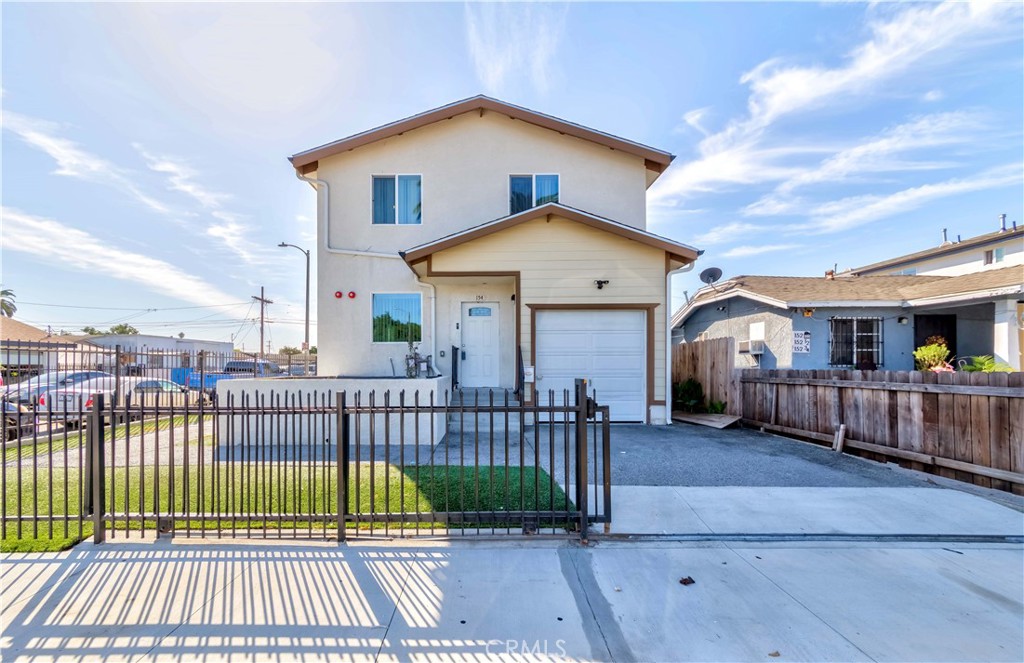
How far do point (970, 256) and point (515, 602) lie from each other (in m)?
32.4

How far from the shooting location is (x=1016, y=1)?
23.8ft

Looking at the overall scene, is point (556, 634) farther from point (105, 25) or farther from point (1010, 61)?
point (1010, 61)

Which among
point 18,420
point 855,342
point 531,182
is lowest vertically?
point 18,420

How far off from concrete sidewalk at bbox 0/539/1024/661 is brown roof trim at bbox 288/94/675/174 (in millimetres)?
9933

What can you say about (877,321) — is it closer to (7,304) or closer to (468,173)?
(468,173)

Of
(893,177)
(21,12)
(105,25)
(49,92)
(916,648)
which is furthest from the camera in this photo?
(893,177)

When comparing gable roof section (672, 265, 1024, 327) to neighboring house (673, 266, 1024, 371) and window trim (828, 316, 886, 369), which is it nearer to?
neighboring house (673, 266, 1024, 371)

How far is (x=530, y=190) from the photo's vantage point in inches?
444

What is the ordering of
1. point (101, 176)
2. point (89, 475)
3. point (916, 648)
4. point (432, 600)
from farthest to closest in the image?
point (101, 176) → point (89, 475) → point (432, 600) → point (916, 648)

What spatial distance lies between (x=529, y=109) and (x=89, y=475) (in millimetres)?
11249

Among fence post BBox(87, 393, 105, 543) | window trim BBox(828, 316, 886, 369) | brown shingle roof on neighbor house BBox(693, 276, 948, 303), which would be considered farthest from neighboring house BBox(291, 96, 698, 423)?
window trim BBox(828, 316, 886, 369)

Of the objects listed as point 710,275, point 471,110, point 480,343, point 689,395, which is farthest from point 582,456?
Answer: point 710,275

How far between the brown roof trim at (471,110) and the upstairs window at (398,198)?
43.7 inches

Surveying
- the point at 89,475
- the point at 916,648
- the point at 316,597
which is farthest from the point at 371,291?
the point at 916,648
